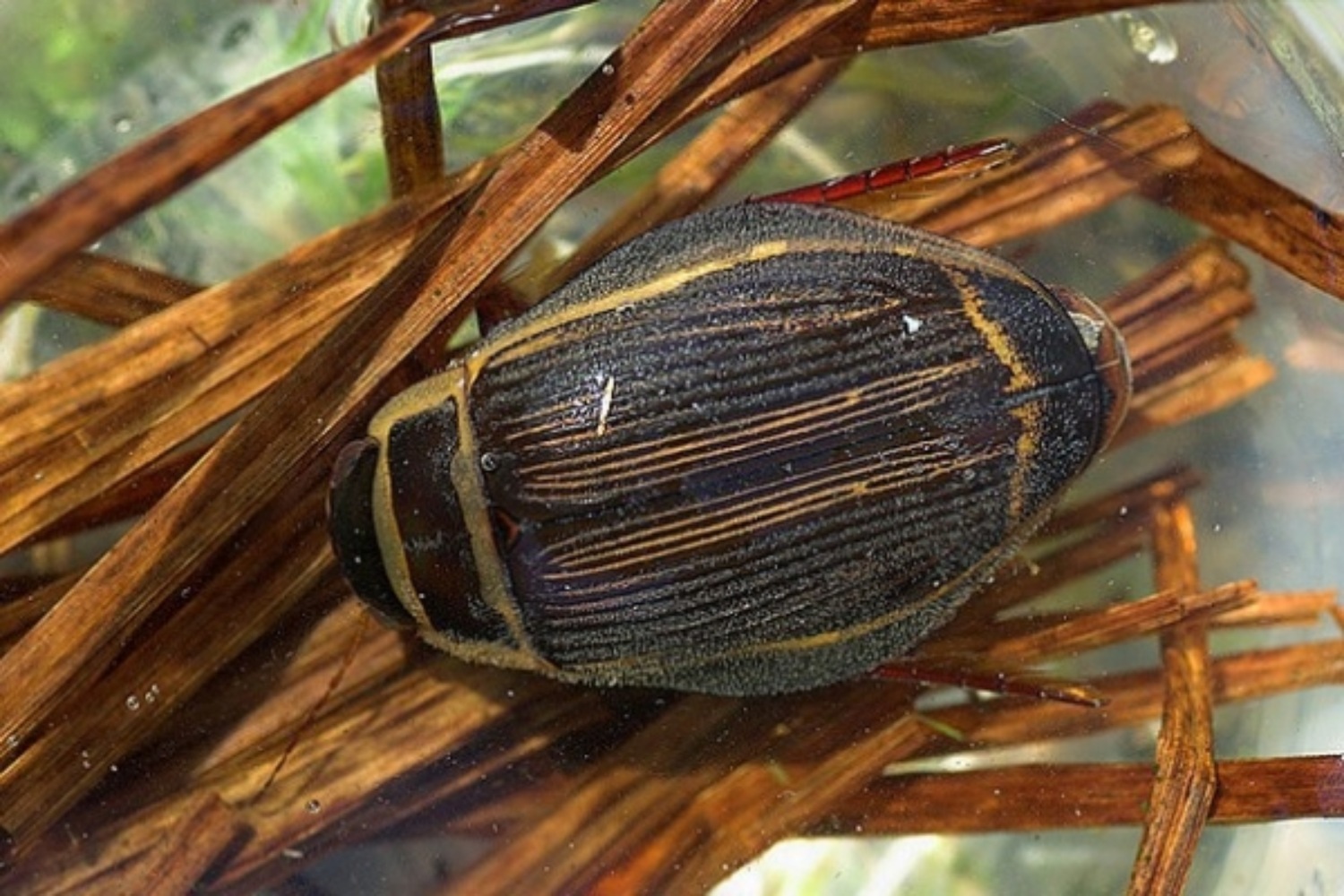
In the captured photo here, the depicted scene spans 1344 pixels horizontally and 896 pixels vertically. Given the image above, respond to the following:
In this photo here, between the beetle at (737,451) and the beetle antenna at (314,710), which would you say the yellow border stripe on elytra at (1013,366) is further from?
the beetle antenna at (314,710)

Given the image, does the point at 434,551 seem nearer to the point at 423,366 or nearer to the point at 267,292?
the point at 423,366

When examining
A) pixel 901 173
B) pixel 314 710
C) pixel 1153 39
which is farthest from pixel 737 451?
pixel 1153 39

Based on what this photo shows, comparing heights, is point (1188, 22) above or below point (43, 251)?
below

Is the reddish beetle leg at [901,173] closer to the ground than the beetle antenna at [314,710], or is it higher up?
higher up

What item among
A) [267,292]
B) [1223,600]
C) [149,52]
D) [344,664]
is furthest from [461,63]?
[1223,600]

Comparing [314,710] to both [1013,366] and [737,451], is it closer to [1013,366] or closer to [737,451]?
[737,451]

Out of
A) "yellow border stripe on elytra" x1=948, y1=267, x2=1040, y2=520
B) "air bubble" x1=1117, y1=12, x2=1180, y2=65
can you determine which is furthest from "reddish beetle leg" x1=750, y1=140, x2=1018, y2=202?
"air bubble" x1=1117, y1=12, x2=1180, y2=65

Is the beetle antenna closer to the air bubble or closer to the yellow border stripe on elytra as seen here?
the yellow border stripe on elytra

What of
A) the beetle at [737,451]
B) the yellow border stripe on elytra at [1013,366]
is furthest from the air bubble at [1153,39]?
the yellow border stripe on elytra at [1013,366]

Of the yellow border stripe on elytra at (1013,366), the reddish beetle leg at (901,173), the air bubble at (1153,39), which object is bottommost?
the yellow border stripe on elytra at (1013,366)
